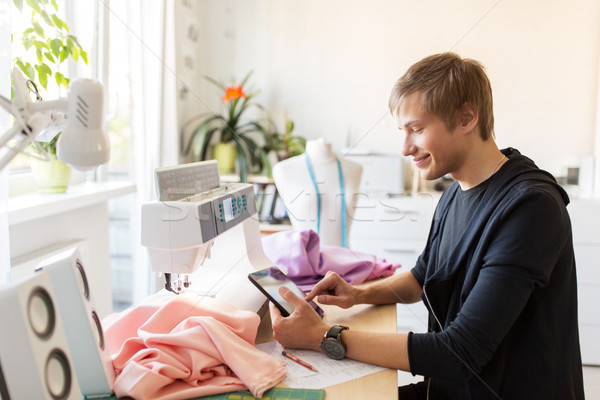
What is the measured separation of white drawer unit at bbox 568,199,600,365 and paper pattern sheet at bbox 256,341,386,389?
2274mm

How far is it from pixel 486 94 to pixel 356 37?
2439 millimetres

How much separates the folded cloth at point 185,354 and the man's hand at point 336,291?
0.32 m

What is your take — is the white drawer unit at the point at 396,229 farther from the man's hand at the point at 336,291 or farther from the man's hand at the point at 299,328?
the man's hand at the point at 299,328

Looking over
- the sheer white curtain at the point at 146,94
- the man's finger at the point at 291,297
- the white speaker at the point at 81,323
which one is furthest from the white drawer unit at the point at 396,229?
the white speaker at the point at 81,323

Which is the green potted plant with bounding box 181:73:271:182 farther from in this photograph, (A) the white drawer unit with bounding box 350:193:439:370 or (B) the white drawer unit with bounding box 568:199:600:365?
(B) the white drawer unit with bounding box 568:199:600:365

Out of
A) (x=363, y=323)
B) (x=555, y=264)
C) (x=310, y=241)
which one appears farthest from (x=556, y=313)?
(x=310, y=241)

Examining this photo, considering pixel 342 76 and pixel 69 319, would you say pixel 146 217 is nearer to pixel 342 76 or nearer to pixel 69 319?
pixel 69 319

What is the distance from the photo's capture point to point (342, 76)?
3.56m

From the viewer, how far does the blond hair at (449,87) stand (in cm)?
119

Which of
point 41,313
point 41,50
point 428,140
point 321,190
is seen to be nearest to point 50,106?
point 41,313

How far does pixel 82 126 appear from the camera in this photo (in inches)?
28.5

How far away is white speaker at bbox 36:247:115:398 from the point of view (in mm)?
831

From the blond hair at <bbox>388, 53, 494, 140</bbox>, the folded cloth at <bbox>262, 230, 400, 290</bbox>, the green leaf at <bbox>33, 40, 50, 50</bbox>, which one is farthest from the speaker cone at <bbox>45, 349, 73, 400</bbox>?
the green leaf at <bbox>33, 40, 50, 50</bbox>

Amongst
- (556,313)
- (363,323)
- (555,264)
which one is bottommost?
(363,323)
